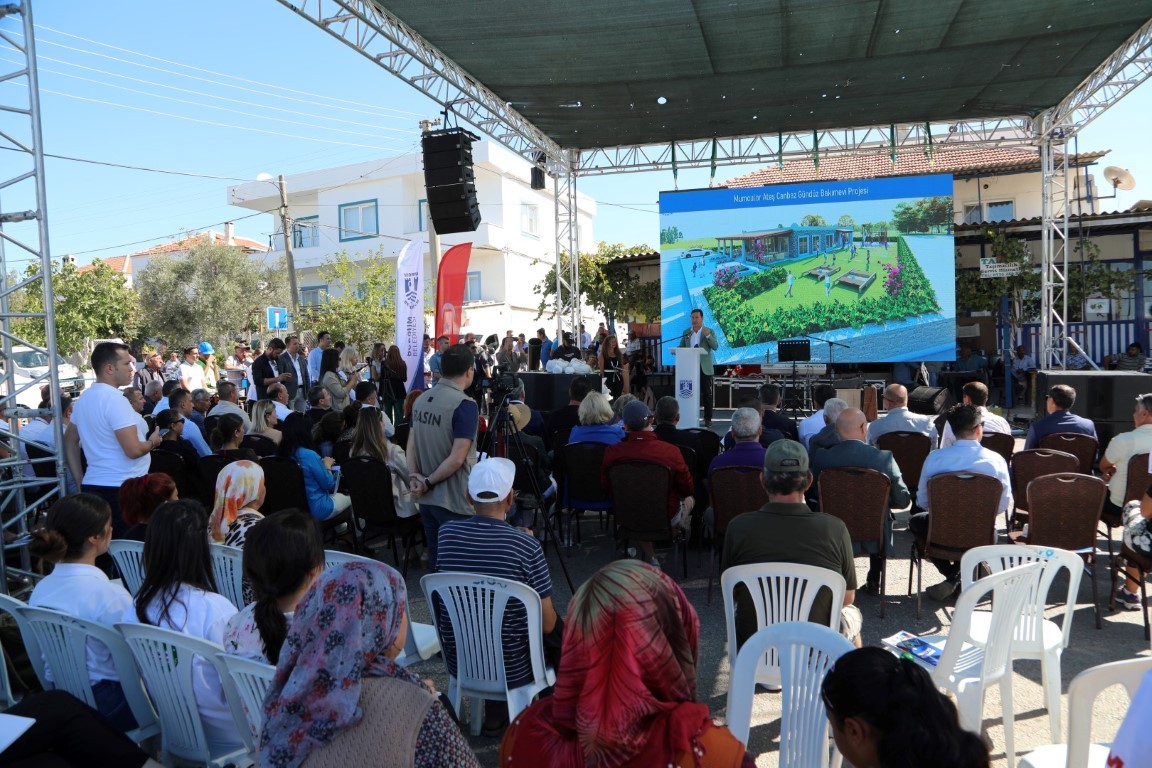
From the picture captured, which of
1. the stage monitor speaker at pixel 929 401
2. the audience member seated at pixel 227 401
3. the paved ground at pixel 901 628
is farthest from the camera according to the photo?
the stage monitor speaker at pixel 929 401

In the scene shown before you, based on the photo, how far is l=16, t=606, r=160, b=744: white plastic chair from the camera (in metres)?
2.53

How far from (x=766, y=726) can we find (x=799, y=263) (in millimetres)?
11558

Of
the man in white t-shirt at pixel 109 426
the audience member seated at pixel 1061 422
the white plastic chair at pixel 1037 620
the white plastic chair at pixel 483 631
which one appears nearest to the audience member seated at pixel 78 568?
the white plastic chair at pixel 483 631

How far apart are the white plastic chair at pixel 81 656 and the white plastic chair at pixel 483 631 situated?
931mm

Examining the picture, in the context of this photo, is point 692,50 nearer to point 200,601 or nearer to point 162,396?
point 162,396

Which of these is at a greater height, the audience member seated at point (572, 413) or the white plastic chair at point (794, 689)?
the audience member seated at point (572, 413)

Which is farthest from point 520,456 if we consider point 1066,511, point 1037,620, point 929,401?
point 929,401

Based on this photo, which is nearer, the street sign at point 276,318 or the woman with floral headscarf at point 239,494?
the woman with floral headscarf at point 239,494

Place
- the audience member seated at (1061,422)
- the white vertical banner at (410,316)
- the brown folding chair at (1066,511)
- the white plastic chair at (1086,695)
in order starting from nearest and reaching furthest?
the white plastic chair at (1086,695) < the brown folding chair at (1066,511) < the audience member seated at (1061,422) < the white vertical banner at (410,316)

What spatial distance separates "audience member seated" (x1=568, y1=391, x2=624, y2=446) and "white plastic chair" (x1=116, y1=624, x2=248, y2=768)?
11.2 ft

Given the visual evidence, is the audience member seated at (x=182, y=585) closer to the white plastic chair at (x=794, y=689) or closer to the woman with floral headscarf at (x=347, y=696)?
the woman with floral headscarf at (x=347, y=696)

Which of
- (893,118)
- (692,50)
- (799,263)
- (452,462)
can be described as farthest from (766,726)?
(799,263)

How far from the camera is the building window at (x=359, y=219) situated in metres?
29.9

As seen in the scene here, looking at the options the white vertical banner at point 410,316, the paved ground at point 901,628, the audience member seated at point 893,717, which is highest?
the white vertical banner at point 410,316
